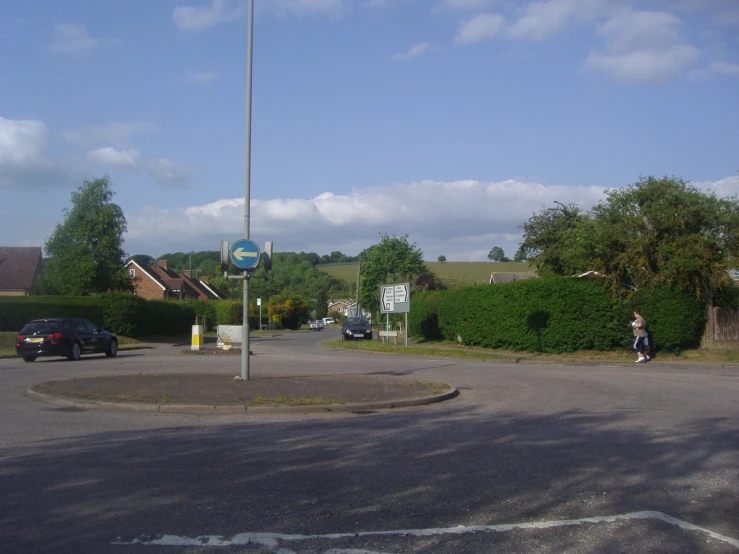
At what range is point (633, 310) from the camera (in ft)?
83.9

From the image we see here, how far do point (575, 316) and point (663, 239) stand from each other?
402cm

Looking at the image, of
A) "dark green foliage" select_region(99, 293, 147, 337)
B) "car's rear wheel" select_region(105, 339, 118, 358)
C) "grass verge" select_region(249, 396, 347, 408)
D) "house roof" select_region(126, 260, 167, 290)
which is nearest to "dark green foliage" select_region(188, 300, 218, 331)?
"dark green foliage" select_region(99, 293, 147, 337)

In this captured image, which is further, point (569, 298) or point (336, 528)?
point (569, 298)

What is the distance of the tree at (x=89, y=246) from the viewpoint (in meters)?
52.2

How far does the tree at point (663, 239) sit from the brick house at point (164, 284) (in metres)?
56.8

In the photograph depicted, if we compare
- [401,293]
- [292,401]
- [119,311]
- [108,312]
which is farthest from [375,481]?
[108,312]

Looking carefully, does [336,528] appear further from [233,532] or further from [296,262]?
[296,262]

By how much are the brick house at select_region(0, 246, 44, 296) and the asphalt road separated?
178 ft

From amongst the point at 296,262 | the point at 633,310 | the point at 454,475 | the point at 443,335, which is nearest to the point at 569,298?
the point at 633,310

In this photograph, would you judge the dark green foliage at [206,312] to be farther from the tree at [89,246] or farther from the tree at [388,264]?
the tree at [388,264]

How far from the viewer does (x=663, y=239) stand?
25.2 m

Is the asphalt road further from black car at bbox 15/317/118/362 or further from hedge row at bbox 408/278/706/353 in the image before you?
hedge row at bbox 408/278/706/353

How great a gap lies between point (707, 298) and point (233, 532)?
Result: 79.7ft

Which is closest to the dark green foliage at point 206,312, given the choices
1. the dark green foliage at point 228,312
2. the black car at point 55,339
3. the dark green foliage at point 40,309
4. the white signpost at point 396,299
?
the dark green foliage at point 228,312
